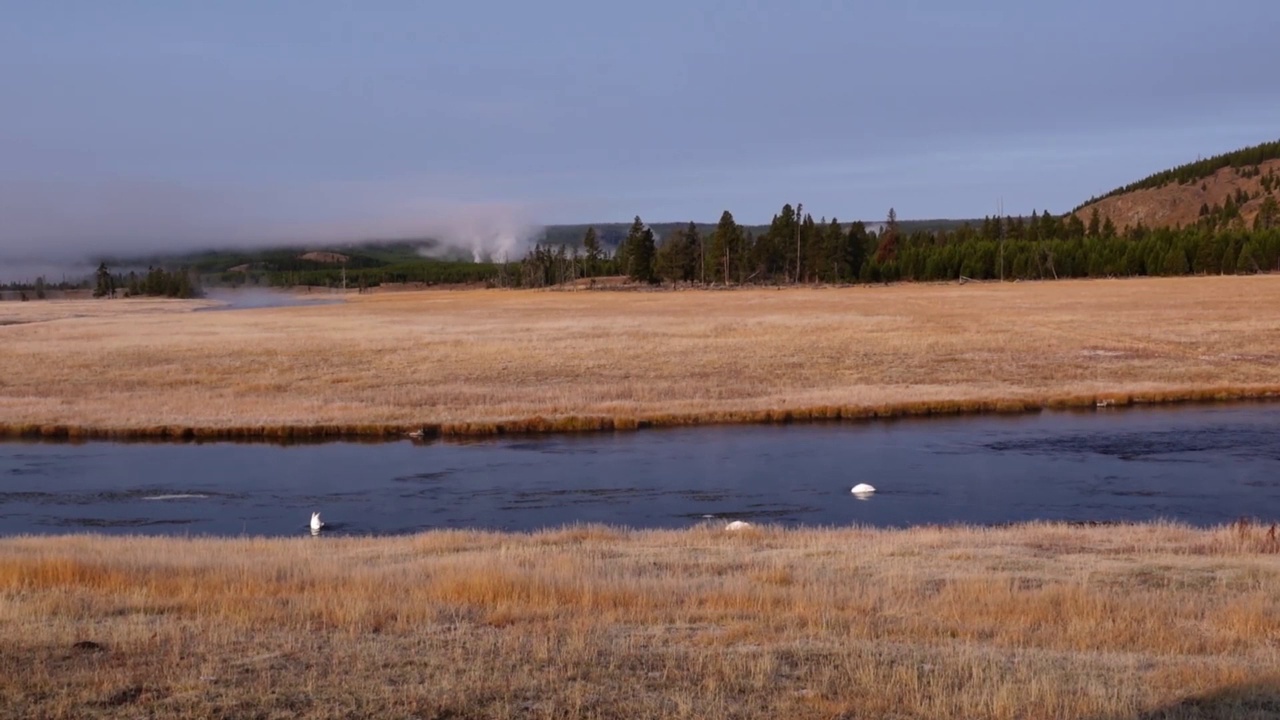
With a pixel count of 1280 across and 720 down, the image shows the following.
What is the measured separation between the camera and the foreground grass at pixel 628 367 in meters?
35.8

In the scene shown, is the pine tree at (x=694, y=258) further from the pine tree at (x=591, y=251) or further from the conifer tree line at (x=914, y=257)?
the pine tree at (x=591, y=251)

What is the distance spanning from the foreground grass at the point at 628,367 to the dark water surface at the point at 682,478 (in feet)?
9.90

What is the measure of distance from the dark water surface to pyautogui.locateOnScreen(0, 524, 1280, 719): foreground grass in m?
5.78

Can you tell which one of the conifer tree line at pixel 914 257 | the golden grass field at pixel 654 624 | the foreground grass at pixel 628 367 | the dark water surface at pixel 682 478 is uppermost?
the conifer tree line at pixel 914 257

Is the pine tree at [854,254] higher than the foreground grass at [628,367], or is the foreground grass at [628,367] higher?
the pine tree at [854,254]

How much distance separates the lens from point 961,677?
26.7 ft

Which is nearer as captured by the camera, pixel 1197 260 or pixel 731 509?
pixel 731 509

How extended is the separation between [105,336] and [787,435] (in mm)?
50366

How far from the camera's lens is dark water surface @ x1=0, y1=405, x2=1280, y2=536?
2183 cm

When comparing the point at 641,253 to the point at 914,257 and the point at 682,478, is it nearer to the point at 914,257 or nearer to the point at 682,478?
the point at 914,257

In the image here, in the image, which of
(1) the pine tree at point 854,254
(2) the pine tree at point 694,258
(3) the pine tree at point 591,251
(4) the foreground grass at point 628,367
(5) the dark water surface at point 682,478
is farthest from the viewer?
(3) the pine tree at point 591,251

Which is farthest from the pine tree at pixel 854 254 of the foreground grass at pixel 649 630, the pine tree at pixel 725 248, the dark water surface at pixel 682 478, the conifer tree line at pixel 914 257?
the foreground grass at pixel 649 630

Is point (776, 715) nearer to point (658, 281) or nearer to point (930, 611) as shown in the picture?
point (930, 611)

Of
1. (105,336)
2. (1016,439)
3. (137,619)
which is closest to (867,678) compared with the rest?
(137,619)
